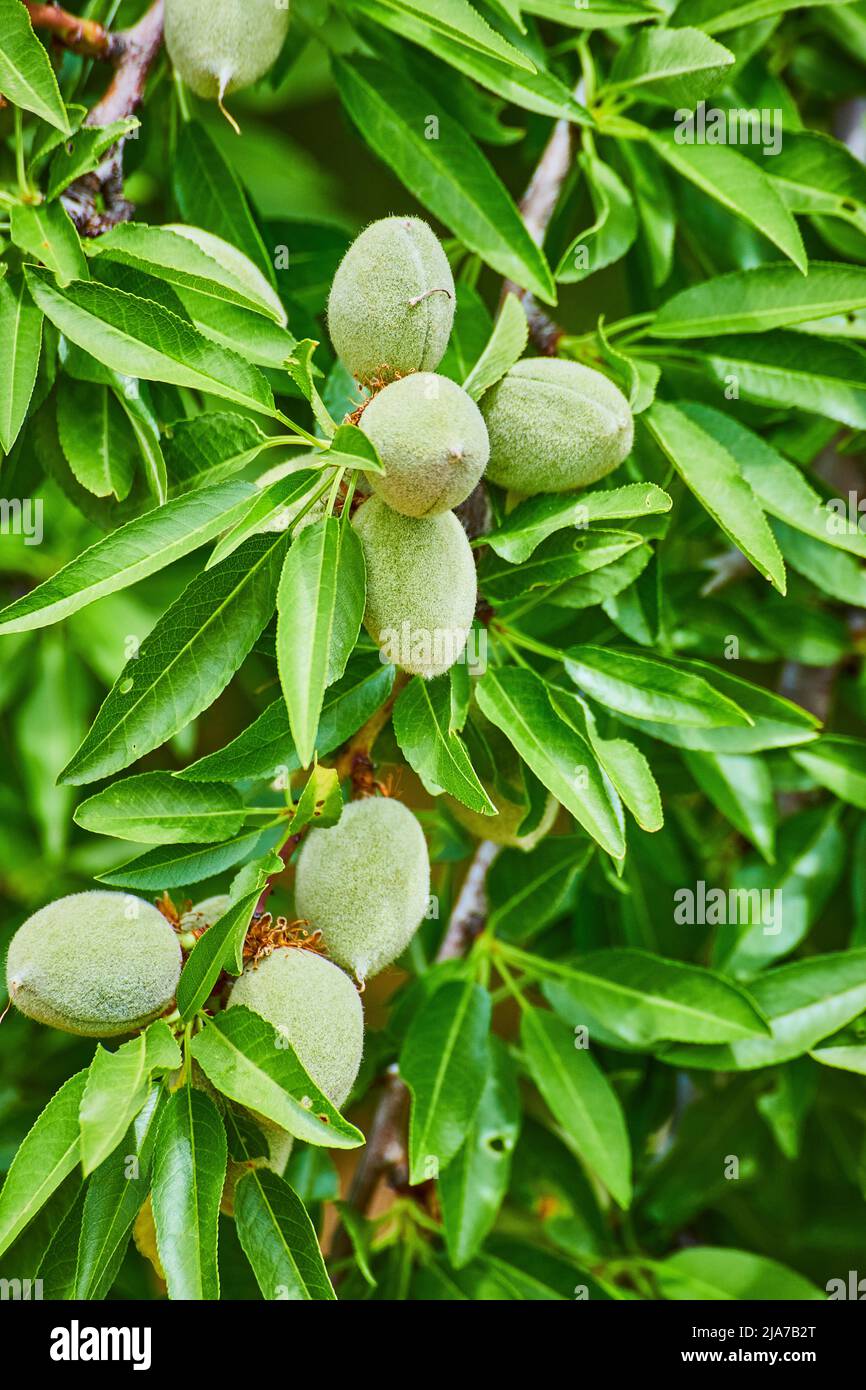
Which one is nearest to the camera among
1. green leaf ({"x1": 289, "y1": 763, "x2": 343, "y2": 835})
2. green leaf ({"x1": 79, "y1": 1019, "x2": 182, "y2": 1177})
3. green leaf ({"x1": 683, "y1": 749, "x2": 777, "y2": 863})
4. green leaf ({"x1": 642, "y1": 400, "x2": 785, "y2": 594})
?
green leaf ({"x1": 79, "y1": 1019, "x2": 182, "y2": 1177})

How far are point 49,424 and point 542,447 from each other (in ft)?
1.06

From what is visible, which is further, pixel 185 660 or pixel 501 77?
pixel 501 77

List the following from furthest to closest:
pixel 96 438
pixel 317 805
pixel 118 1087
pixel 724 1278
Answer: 1. pixel 724 1278
2. pixel 96 438
3. pixel 317 805
4. pixel 118 1087

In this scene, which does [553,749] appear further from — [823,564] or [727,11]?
[727,11]

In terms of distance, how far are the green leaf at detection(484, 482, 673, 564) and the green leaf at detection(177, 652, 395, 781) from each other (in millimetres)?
101

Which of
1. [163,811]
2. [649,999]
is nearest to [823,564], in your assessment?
[649,999]

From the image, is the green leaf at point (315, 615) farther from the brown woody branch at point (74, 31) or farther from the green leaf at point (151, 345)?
the brown woody branch at point (74, 31)

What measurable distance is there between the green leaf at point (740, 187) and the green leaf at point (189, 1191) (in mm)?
596

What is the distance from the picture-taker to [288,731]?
74cm

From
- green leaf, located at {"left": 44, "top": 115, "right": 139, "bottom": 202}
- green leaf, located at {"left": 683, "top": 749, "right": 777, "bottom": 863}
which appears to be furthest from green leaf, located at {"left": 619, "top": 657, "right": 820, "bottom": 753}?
green leaf, located at {"left": 44, "top": 115, "right": 139, "bottom": 202}

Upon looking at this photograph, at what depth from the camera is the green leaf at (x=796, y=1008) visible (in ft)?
3.11

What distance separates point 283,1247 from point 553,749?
28cm

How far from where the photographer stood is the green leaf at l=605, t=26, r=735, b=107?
2.82 ft

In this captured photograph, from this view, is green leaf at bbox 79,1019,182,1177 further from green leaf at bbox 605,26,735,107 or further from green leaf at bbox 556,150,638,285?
green leaf at bbox 605,26,735,107
